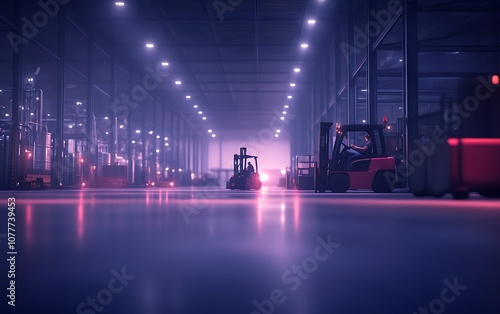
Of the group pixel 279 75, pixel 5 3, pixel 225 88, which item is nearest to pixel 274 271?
pixel 5 3

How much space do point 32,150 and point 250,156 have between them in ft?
30.7

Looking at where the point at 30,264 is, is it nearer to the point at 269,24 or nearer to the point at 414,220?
the point at 414,220

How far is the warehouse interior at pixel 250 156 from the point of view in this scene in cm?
182

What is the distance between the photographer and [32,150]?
666 inches

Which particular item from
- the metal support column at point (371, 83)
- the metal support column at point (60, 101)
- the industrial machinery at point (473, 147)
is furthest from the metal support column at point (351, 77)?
the metal support column at point (60, 101)

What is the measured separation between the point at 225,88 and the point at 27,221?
95.1 feet

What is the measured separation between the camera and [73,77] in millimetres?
27078

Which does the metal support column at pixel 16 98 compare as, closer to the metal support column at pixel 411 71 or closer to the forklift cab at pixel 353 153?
the forklift cab at pixel 353 153

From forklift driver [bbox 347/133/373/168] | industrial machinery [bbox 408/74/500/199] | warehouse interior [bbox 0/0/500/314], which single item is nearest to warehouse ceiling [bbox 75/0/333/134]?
warehouse interior [bbox 0/0/500/314]

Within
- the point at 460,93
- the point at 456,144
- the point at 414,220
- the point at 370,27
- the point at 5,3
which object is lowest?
the point at 414,220

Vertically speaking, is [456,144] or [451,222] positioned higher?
[456,144]

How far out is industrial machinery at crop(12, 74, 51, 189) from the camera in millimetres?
15930

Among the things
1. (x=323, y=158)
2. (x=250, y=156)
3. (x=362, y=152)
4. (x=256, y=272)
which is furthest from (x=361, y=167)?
(x=256, y=272)

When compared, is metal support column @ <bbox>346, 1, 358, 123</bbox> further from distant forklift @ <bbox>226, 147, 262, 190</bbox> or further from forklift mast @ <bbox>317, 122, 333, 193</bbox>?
distant forklift @ <bbox>226, 147, 262, 190</bbox>
